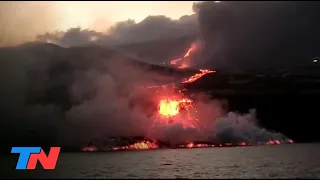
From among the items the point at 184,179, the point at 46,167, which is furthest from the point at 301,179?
the point at 46,167

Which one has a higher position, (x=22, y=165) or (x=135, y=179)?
(x=22, y=165)

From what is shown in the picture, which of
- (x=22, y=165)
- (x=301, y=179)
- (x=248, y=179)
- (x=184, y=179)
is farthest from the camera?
(x=22, y=165)

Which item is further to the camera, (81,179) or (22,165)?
(22,165)

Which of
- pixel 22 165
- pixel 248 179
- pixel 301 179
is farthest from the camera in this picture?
pixel 22 165

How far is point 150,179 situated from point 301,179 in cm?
3274

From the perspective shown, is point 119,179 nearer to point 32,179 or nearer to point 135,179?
point 135,179

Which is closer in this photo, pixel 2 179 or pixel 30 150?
pixel 30 150

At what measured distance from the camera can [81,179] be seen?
90562 millimetres

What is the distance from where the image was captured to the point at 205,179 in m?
89.3

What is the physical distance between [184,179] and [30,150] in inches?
1372

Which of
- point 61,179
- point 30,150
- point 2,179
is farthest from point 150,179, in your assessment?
point 2,179

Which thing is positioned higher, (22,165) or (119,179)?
(22,165)

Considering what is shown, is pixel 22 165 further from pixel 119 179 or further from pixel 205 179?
pixel 205 179

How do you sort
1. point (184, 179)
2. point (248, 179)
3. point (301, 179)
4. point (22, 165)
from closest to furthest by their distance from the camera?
Result: point (301, 179) → point (248, 179) → point (184, 179) → point (22, 165)
